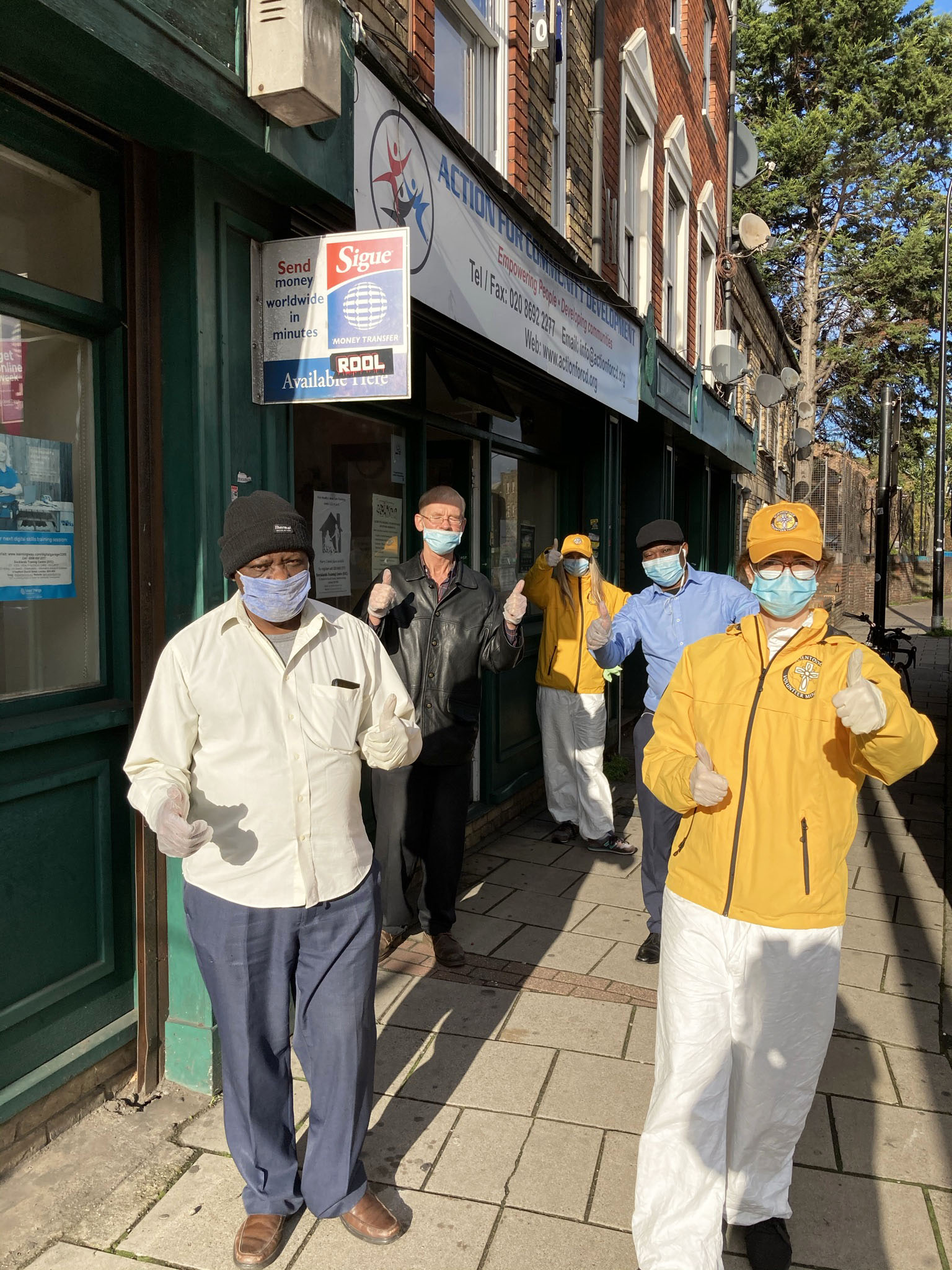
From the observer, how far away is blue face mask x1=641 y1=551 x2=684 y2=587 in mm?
4348

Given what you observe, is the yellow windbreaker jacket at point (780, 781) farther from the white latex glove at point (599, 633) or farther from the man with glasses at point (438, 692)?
the man with glasses at point (438, 692)

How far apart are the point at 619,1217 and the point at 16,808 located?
6.97ft

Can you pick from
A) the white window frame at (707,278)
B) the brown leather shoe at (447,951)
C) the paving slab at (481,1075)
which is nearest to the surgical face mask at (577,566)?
the brown leather shoe at (447,951)

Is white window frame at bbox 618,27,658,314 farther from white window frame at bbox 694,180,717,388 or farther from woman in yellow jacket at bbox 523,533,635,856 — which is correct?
woman in yellow jacket at bbox 523,533,635,856

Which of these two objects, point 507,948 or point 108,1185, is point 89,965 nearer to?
point 108,1185

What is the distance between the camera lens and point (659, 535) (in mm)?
4348

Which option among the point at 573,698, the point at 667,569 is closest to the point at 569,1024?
the point at 667,569

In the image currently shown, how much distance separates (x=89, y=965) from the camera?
3240 millimetres

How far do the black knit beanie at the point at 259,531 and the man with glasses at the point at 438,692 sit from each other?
1708 mm

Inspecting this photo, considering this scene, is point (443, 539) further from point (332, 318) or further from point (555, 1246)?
point (555, 1246)

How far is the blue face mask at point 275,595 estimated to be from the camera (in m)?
2.43

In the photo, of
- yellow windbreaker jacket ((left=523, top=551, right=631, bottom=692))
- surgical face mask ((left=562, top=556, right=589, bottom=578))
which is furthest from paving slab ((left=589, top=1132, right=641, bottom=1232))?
surgical face mask ((left=562, top=556, right=589, bottom=578))

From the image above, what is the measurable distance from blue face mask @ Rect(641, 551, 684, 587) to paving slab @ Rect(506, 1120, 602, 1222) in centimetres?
226

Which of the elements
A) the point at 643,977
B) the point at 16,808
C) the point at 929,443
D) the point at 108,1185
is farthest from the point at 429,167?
the point at 929,443
